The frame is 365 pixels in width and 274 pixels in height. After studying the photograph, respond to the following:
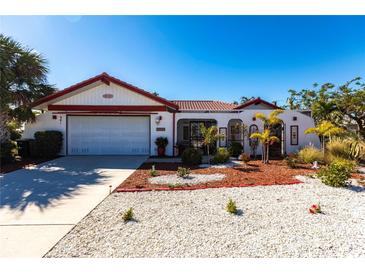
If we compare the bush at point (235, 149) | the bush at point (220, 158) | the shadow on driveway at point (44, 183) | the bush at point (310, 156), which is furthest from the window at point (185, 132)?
the bush at point (310, 156)

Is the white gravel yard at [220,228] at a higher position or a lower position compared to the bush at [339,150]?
lower

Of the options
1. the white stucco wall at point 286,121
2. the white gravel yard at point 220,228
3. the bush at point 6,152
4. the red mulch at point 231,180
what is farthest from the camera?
the white stucco wall at point 286,121

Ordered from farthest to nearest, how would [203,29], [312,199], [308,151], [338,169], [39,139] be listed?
1. [39,139]
2. [308,151]
3. [203,29]
4. [338,169]
5. [312,199]

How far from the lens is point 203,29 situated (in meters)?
8.89

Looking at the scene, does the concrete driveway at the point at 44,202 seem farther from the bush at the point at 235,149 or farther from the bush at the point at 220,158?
the bush at the point at 235,149

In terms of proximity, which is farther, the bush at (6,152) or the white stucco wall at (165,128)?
the white stucco wall at (165,128)

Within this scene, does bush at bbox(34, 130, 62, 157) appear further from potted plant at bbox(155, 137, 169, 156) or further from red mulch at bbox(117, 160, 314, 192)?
red mulch at bbox(117, 160, 314, 192)

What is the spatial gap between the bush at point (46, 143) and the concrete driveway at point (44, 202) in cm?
352

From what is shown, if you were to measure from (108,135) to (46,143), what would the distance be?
3.48 metres

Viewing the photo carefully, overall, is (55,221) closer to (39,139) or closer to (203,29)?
(203,29)

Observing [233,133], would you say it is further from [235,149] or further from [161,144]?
[161,144]

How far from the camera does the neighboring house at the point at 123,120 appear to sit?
1264cm

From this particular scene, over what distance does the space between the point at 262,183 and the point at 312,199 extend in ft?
5.15
